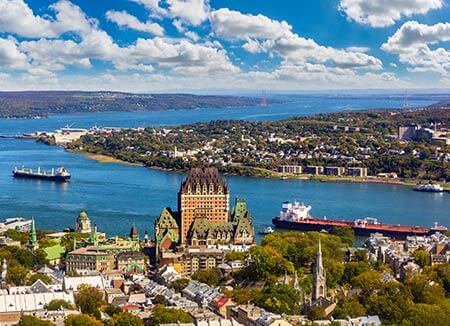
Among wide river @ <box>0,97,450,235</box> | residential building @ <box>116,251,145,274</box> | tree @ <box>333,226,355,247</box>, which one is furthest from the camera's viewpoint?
wide river @ <box>0,97,450,235</box>

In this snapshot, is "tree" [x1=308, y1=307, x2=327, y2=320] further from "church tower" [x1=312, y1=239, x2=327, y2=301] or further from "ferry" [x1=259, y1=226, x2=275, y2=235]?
"ferry" [x1=259, y1=226, x2=275, y2=235]

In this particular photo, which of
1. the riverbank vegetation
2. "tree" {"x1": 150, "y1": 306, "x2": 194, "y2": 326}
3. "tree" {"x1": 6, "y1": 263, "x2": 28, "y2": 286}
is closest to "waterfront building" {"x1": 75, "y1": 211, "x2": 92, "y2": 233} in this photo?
"tree" {"x1": 6, "y1": 263, "x2": 28, "y2": 286}

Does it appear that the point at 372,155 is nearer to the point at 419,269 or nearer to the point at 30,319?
the point at 419,269

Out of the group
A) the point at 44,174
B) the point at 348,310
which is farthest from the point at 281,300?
the point at 44,174

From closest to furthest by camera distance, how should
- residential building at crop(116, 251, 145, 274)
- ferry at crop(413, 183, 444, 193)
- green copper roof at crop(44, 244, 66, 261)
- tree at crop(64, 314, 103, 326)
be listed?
tree at crop(64, 314, 103, 326) → residential building at crop(116, 251, 145, 274) → green copper roof at crop(44, 244, 66, 261) → ferry at crop(413, 183, 444, 193)

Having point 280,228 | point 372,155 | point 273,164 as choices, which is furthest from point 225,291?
point 372,155

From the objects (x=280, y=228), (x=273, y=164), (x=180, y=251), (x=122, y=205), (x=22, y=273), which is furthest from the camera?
(x=273, y=164)
